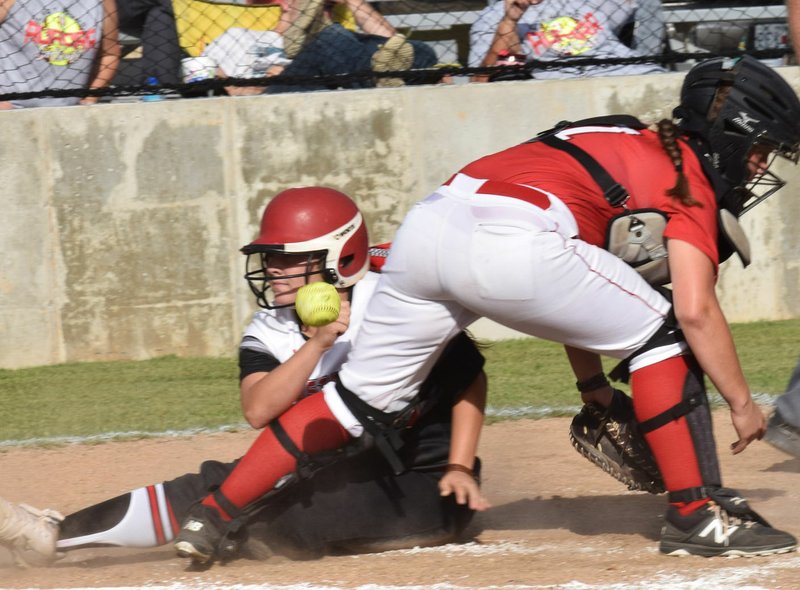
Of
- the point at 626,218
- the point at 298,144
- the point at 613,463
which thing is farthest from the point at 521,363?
the point at 626,218

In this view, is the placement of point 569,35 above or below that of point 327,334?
above

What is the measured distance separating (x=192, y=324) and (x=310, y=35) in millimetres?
1985

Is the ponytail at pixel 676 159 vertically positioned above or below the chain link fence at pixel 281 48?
below

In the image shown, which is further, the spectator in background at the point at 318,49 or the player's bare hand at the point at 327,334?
the spectator in background at the point at 318,49

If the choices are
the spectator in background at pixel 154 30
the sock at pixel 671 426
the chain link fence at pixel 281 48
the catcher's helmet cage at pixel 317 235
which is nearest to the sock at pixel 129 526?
the catcher's helmet cage at pixel 317 235

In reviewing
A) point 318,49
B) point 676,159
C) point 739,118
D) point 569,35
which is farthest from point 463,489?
point 569,35

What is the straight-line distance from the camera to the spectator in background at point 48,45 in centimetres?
701

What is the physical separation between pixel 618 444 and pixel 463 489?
56cm

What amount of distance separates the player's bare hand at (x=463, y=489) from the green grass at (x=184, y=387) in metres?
2.02

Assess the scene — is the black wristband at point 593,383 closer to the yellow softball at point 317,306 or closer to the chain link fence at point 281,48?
the yellow softball at point 317,306

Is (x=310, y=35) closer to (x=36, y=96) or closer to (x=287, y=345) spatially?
(x=36, y=96)

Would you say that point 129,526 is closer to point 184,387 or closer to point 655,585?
point 655,585

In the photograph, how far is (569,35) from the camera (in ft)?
23.7

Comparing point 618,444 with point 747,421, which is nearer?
point 747,421
